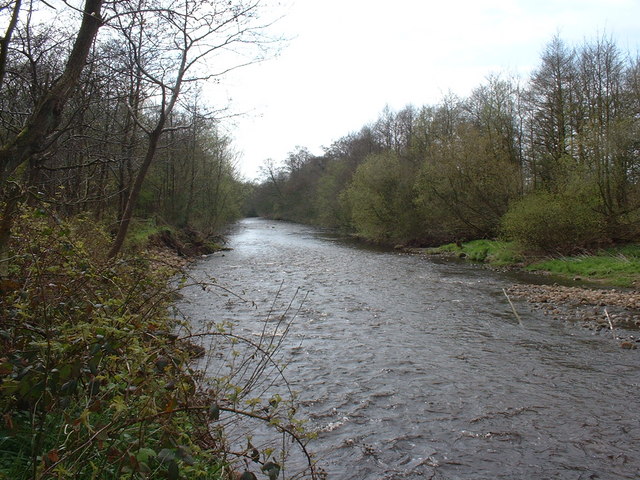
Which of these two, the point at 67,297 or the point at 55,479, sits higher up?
the point at 67,297

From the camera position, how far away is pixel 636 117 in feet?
67.4

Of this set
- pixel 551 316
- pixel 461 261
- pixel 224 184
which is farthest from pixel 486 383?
pixel 224 184

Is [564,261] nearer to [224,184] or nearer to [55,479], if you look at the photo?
[55,479]

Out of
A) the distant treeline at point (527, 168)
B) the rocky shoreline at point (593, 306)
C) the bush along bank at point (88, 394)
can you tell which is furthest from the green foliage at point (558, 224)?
the bush along bank at point (88, 394)

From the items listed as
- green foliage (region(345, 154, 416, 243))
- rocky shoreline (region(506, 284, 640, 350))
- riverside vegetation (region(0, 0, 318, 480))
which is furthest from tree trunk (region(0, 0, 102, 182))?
green foliage (region(345, 154, 416, 243))

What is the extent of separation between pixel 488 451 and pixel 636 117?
814 inches

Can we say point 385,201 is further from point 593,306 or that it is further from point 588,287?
point 593,306

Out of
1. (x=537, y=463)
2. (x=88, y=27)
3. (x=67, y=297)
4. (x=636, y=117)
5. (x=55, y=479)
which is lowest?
(x=537, y=463)

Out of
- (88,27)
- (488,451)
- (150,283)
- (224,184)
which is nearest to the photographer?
(150,283)

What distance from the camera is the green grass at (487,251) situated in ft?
72.4

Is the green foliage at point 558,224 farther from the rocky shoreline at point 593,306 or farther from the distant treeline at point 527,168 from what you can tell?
the rocky shoreline at point 593,306

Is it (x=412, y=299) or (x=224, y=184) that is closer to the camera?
(x=412, y=299)

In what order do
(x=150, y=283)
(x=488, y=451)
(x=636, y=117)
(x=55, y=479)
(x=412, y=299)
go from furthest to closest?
(x=636, y=117)
(x=412, y=299)
(x=488, y=451)
(x=150, y=283)
(x=55, y=479)

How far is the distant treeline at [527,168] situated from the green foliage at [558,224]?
1.7 inches
